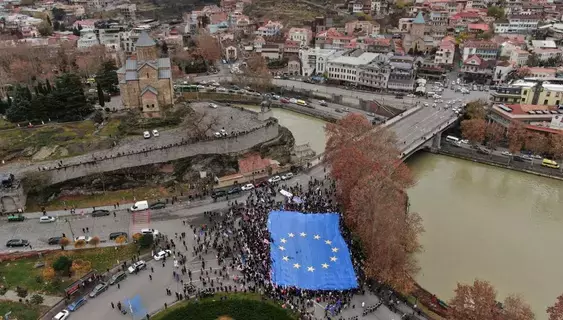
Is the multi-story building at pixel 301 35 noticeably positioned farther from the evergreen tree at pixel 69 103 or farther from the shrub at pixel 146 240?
the shrub at pixel 146 240

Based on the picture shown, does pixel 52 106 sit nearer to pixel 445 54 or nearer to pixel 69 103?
pixel 69 103

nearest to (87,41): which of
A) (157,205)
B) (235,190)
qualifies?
(157,205)

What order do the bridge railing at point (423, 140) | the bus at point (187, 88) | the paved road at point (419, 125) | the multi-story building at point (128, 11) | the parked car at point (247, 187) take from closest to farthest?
the parked car at point (247, 187) → the bridge railing at point (423, 140) → the paved road at point (419, 125) → the bus at point (187, 88) → the multi-story building at point (128, 11)

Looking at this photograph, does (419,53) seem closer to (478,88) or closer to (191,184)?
(478,88)

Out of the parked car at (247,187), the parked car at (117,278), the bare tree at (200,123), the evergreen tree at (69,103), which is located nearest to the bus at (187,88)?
the bare tree at (200,123)

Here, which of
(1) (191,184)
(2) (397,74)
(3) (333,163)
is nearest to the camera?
(3) (333,163)

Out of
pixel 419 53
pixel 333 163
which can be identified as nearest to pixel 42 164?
pixel 333 163
